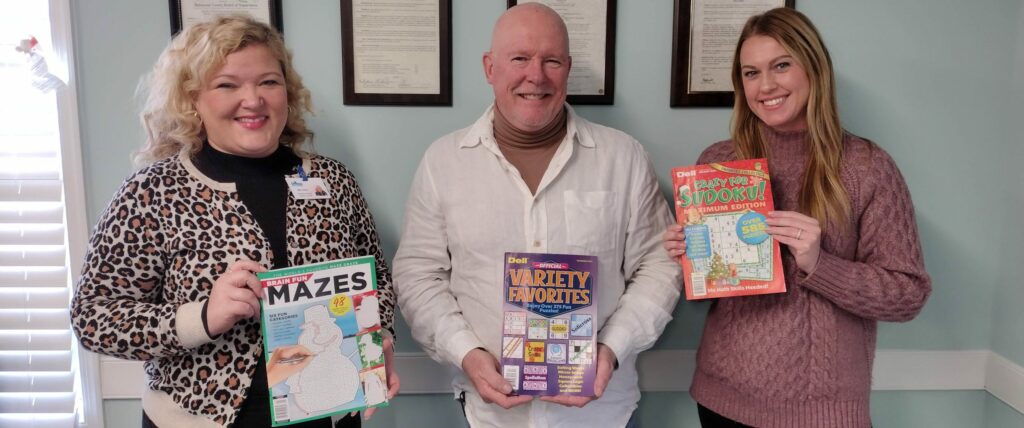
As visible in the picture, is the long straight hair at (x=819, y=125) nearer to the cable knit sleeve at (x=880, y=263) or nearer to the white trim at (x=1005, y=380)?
the cable knit sleeve at (x=880, y=263)

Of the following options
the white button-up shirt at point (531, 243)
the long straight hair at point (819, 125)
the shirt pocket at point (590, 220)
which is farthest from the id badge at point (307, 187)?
the long straight hair at point (819, 125)

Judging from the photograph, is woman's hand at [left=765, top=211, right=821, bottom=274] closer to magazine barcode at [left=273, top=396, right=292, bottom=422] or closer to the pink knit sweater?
the pink knit sweater

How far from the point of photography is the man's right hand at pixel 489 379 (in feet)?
5.17

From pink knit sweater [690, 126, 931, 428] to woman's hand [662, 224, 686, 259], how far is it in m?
0.23

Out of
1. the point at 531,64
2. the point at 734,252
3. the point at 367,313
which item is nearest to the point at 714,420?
the point at 734,252

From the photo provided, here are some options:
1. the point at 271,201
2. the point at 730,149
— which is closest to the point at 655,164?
the point at 730,149

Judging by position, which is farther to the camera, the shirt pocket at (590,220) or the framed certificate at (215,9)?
the framed certificate at (215,9)

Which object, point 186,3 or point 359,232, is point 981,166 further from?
point 186,3

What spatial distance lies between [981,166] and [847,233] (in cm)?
103

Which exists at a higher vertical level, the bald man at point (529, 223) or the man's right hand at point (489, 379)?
the bald man at point (529, 223)

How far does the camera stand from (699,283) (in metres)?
1.61

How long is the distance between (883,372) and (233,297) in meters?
2.24

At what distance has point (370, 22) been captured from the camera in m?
2.05

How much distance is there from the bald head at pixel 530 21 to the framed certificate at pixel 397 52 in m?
0.41
